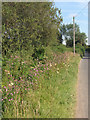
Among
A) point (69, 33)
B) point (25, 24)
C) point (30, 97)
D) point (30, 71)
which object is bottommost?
point (30, 97)

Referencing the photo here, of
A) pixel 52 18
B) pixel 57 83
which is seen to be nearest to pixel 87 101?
pixel 57 83

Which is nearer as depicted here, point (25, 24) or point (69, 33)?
point (25, 24)

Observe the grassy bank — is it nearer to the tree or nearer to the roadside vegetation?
the roadside vegetation

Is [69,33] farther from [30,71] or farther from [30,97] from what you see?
[30,97]

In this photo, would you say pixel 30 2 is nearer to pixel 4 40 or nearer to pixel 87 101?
pixel 4 40

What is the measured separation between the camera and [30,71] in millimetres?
5355

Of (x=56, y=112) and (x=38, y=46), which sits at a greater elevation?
(x=38, y=46)

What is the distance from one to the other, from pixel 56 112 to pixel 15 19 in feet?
13.6

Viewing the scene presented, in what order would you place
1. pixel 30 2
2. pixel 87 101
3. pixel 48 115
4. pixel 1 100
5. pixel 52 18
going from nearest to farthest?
pixel 1 100, pixel 48 115, pixel 87 101, pixel 30 2, pixel 52 18

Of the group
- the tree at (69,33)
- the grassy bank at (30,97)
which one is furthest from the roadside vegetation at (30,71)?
the tree at (69,33)

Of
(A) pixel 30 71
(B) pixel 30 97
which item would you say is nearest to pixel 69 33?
(A) pixel 30 71

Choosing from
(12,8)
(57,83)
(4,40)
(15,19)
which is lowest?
(57,83)

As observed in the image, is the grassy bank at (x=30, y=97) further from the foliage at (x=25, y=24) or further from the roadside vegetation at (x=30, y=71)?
the foliage at (x=25, y=24)

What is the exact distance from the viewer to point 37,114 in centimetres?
347
